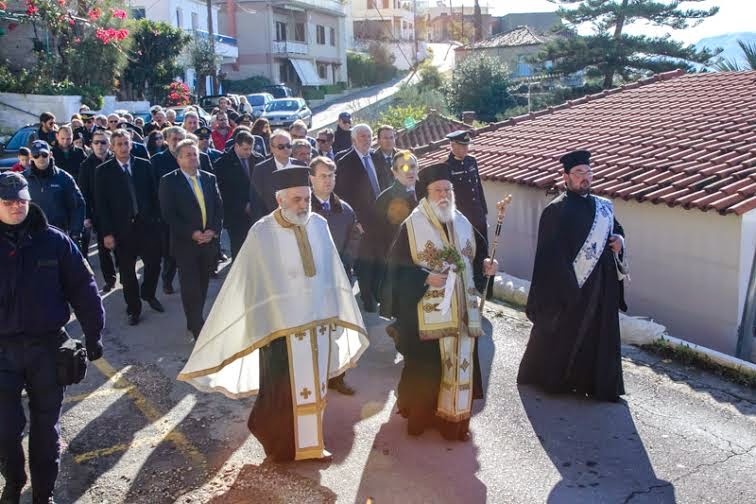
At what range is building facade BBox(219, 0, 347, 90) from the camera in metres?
54.0

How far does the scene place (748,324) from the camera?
8492 mm

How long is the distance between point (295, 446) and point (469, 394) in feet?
4.21

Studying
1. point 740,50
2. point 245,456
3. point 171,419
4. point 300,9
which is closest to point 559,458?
point 245,456

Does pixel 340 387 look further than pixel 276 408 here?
Yes

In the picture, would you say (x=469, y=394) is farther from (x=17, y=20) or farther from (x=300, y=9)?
(x=300, y=9)

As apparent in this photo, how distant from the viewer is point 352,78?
64.6 meters

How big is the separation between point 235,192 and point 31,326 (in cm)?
551

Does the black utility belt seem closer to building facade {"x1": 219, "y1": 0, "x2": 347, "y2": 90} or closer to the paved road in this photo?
the paved road

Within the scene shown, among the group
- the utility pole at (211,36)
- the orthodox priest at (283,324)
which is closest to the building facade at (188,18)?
the utility pole at (211,36)

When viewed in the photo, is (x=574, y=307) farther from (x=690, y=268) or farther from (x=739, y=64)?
(x=739, y=64)

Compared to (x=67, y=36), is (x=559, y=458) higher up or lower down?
lower down

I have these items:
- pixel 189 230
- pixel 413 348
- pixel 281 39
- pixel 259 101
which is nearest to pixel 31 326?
pixel 413 348

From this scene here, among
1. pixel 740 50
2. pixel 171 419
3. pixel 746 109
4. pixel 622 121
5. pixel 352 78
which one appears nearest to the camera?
pixel 171 419

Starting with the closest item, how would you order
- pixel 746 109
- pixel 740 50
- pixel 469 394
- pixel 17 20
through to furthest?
1. pixel 469 394
2. pixel 746 109
3. pixel 740 50
4. pixel 17 20
